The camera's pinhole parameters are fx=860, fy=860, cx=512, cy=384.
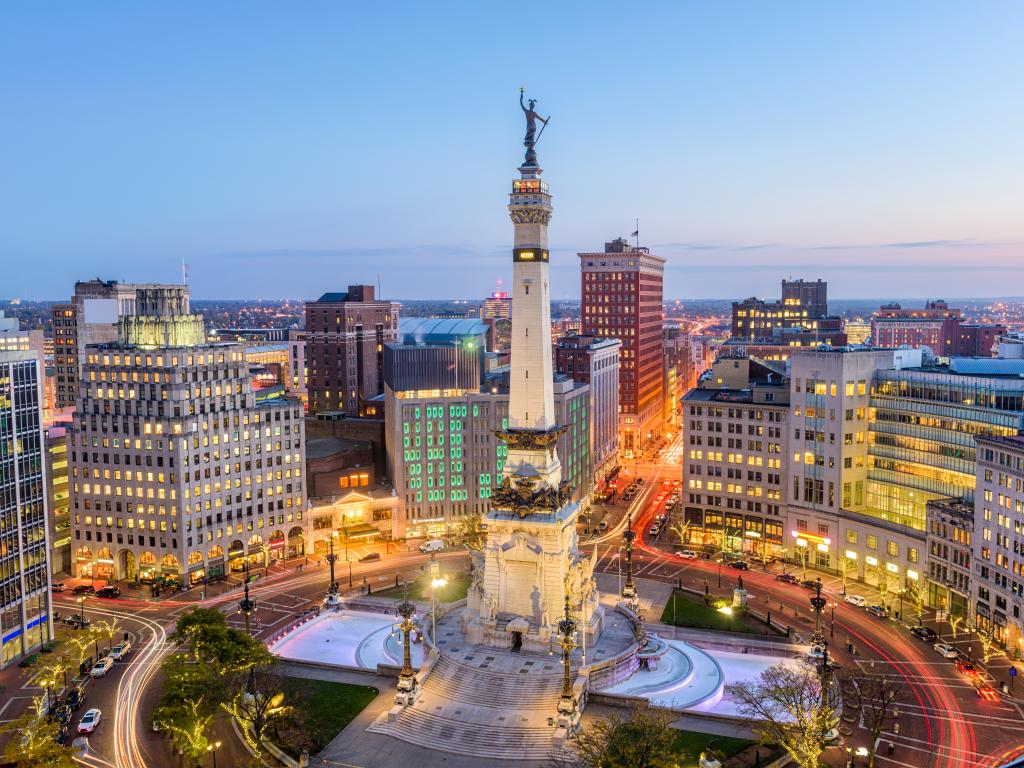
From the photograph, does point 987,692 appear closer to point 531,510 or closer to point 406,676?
point 531,510

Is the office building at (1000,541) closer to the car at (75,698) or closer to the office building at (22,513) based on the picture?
the car at (75,698)

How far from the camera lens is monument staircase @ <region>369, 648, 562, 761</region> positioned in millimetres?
75812

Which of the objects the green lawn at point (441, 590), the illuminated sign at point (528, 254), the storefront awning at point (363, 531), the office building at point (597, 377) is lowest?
the green lawn at point (441, 590)

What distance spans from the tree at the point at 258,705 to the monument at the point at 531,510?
23.0m

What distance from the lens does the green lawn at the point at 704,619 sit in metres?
103

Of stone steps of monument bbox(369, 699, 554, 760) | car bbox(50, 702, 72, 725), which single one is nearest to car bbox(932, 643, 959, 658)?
stone steps of monument bbox(369, 699, 554, 760)

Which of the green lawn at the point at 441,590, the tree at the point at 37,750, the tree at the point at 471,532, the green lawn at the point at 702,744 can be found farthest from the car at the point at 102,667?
the green lawn at the point at 702,744

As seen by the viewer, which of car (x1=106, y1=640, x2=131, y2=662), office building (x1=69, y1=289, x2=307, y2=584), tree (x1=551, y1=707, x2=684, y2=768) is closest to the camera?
tree (x1=551, y1=707, x2=684, y2=768)

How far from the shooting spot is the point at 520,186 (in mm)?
97688

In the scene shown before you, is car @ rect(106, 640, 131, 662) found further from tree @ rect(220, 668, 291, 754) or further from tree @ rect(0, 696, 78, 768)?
tree @ rect(0, 696, 78, 768)

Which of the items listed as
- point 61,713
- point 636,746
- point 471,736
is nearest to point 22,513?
point 61,713

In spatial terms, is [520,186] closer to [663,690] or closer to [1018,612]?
[663,690]

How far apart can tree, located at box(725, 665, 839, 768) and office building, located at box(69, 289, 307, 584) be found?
76.3 metres

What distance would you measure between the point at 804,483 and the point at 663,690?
187 ft
